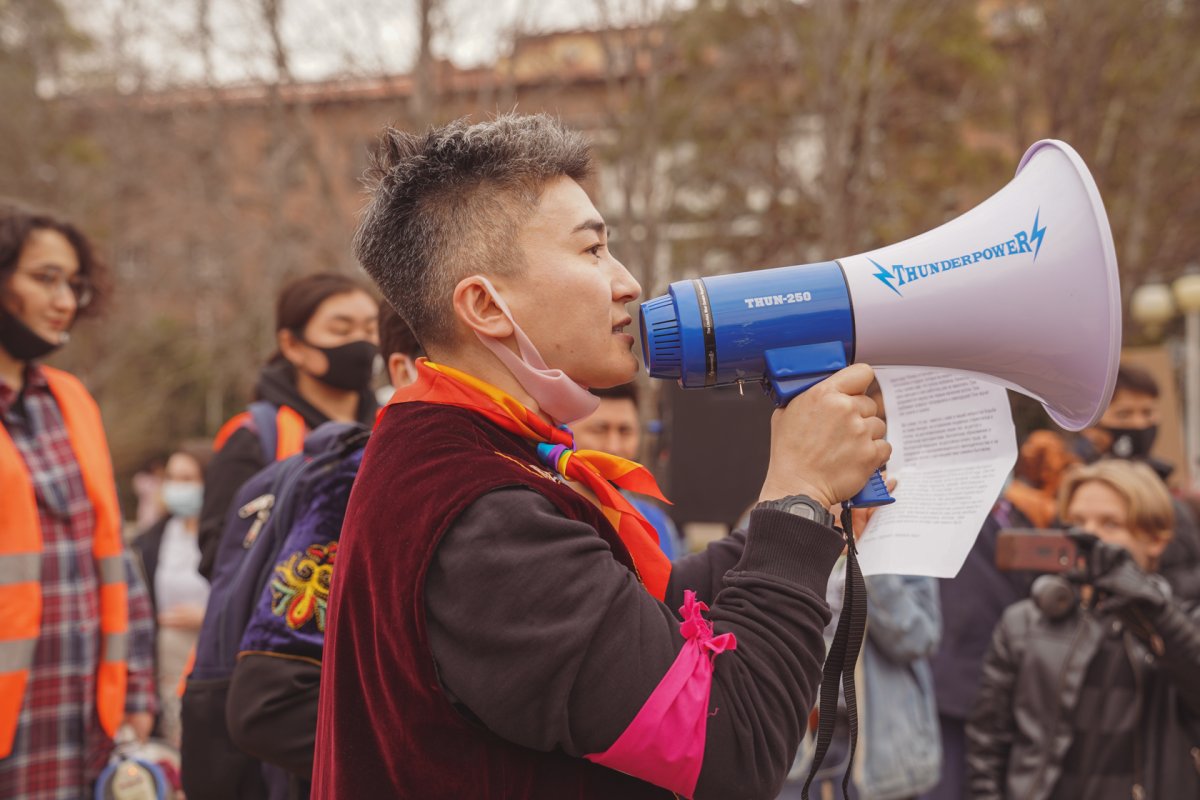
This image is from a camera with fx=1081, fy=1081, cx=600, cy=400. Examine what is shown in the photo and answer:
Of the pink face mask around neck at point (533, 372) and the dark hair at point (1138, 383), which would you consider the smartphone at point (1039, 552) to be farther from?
the dark hair at point (1138, 383)

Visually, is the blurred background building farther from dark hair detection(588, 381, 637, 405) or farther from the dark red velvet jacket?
the dark red velvet jacket

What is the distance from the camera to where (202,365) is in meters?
21.2

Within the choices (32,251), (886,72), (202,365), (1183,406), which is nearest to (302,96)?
(886,72)

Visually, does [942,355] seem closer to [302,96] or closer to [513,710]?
[513,710]

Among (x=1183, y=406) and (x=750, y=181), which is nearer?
(x=750, y=181)

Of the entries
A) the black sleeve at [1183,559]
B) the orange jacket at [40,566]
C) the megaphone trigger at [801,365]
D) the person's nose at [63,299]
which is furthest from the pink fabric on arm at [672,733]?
the black sleeve at [1183,559]

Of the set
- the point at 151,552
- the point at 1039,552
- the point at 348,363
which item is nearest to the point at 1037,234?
the point at 1039,552

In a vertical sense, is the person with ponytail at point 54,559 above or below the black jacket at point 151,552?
above

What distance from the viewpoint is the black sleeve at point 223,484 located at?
3592 mm

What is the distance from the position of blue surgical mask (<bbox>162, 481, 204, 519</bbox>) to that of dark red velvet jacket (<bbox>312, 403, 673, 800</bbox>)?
5314 millimetres

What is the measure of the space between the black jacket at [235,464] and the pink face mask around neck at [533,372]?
6.63 ft

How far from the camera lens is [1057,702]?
3.50 meters

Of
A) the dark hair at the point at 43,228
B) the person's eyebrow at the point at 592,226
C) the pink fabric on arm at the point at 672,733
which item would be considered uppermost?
the dark hair at the point at 43,228

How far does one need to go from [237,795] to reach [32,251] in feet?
6.18
